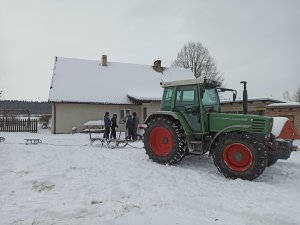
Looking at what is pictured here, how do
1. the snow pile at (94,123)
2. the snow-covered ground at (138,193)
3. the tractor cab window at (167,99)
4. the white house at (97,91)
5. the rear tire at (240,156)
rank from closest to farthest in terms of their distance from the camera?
the snow-covered ground at (138,193)
the rear tire at (240,156)
the tractor cab window at (167,99)
the snow pile at (94,123)
the white house at (97,91)

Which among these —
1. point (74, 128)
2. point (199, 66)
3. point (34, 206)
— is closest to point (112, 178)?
point (34, 206)

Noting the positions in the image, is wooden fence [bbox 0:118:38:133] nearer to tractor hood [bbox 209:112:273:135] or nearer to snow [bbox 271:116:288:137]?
tractor hood [bbox 209:112:273:135]

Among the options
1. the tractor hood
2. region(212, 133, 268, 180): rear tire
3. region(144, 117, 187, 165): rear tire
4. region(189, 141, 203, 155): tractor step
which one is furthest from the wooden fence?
region(212, 133, 268, 180): rear tire

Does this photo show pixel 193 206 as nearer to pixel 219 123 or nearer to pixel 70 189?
pixel 70 189

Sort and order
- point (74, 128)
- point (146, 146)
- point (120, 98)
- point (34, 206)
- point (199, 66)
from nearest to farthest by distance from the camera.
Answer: point (34, 206), point (146, 146), point (74, 128), point (120, 98), point (199, 66)

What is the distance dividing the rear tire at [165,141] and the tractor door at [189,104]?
0.39 metres

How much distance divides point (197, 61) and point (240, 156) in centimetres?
3796

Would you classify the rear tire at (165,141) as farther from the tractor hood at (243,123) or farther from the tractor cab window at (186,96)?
the tractor hood at (243,123)

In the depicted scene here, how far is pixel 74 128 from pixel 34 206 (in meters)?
18.2

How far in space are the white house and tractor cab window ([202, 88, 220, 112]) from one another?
15.5m

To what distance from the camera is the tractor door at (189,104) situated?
855cm

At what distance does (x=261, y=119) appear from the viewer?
7527mm

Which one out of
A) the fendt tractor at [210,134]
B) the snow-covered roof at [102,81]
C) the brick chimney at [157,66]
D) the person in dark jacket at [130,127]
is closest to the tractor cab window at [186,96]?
the fendt tractor at [210,134]

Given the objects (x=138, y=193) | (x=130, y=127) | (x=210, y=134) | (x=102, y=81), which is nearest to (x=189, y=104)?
(x=210, y=134)
